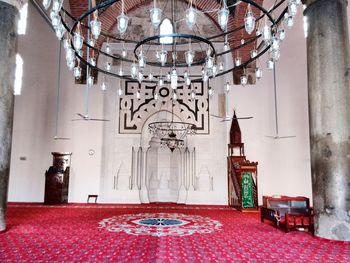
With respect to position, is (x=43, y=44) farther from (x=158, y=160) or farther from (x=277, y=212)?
(x=277, y=212)

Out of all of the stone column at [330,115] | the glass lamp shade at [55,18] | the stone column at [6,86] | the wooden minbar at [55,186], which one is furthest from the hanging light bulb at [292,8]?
the wooden minbar at [55,186]

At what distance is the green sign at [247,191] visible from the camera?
7031mm

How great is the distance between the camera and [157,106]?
9.17 metres

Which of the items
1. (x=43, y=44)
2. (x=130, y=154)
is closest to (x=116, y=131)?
(x=130, y=154)

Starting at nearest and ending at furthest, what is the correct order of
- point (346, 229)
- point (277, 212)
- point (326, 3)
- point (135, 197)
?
point (346, 229) → point (326, 3) → point (277, 212) → point (135, 197)

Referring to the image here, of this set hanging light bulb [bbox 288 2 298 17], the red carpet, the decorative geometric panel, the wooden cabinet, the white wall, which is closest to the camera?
the red carpet

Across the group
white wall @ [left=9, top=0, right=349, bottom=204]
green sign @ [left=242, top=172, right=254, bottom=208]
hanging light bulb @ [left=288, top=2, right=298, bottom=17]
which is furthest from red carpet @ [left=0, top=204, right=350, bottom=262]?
white wall @ [left=9, top=0, right=349, bottom=204]

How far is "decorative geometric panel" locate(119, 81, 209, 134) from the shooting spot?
9023 mm

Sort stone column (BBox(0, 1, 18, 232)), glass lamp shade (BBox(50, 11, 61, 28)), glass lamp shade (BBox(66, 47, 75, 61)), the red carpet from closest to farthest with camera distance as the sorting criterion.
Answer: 1. the red carpet
2. glass lamp shade (BBox(50, 11, 61, 28))
3. glass lamp shade (BBox(66, 47, 75, 61))
4. stone column (BBox(0, 1, 18, 232))

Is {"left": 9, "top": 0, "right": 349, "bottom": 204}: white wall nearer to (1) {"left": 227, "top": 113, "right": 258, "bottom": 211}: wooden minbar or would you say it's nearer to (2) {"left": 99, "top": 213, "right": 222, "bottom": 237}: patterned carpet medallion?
(1) {"left": 227, "top": 113, "right": 258, "bottom": 211}: wooden minbar

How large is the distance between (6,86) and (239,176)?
5.44 metres

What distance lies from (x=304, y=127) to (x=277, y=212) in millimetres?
3996

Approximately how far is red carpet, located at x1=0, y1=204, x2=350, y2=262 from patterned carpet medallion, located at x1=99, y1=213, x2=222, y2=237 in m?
0.01

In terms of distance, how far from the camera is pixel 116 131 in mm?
8992
